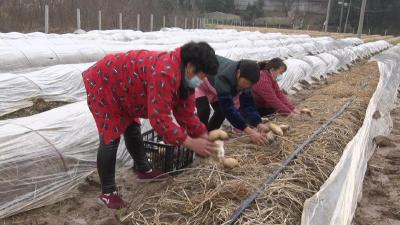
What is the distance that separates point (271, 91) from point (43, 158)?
8.81 feet

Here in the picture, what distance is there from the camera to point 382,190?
4.94m

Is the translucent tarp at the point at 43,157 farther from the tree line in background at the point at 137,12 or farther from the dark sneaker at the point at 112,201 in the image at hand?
the tree line in background at the point at 137,12

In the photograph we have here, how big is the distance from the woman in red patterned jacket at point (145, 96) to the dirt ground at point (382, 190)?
2267 millimetres

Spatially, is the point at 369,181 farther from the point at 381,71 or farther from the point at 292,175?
the point at 381,71

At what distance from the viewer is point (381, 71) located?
1164 cm

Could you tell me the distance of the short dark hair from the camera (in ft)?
8.66

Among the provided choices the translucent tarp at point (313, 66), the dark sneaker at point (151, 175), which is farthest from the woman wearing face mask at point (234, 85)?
the translucent tarp at point (313, 66)

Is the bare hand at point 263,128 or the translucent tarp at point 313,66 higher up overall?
the bare hand at point 263,128

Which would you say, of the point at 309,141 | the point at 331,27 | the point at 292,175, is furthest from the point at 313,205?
the point at 331,27

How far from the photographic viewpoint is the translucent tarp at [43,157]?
11.3ft

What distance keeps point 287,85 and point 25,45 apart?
6228 millimetres

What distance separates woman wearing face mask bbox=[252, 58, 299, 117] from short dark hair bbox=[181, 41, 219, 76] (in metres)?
2.39

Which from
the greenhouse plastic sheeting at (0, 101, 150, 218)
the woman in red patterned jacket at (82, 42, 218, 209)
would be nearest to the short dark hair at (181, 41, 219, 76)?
the woman in red patterned jacket at (82, 42, 218, 209)

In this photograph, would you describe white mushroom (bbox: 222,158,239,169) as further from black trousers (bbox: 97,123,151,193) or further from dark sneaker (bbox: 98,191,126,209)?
dark sneaker (bbox: 98,191,126,209)
